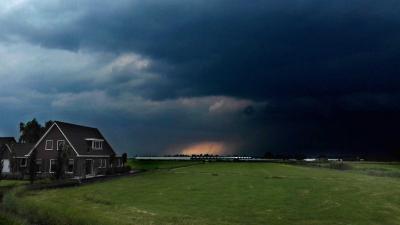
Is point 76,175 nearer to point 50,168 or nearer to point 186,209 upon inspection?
point 50,168

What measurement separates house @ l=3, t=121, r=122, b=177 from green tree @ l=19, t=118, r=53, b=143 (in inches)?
1818

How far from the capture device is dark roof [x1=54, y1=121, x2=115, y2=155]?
8806 cm

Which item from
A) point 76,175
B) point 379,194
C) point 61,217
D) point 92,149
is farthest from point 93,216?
point 92,149

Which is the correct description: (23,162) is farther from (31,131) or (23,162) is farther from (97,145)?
(31,131)

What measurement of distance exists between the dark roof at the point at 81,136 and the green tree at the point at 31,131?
4931 cm

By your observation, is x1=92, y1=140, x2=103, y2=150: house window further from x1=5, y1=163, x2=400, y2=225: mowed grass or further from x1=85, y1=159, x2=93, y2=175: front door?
x1=5, y1=163, x2=400, y2=225: mowed grass

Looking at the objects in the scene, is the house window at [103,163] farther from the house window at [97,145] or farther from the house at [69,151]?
the house window at [97,145]

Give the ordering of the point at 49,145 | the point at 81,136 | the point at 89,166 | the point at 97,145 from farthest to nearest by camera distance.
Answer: the point at 97,145 → the point at 81,136 → the point at 89,166 → the point at 49,145

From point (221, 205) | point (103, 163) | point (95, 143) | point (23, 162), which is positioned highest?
point (95, 143)

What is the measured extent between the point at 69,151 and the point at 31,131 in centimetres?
6577

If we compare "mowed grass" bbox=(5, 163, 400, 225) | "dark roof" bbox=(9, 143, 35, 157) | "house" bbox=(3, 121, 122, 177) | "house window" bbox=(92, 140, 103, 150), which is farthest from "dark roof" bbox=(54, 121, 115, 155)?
"mowed grass" bbox=(5, 163, 400, 225)

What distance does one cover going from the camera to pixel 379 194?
49.8 metres

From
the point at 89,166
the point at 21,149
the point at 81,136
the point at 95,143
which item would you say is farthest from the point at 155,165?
the point at 21,149

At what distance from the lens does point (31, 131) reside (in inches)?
5694
